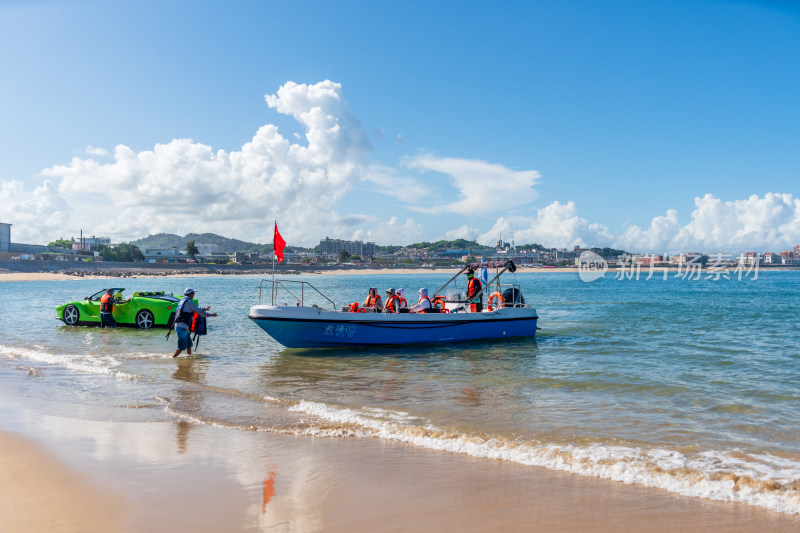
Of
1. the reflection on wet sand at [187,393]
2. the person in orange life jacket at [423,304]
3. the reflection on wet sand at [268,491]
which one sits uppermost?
the person in orange life jacket at [423,304]

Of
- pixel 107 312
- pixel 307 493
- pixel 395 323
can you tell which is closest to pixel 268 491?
pixel 307 493

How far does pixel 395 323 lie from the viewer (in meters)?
14.7

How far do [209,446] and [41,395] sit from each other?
4625 millimetres

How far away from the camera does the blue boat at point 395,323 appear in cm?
1378

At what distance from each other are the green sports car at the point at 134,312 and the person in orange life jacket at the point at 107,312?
0.16m

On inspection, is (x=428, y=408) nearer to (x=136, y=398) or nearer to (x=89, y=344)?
(x=136, y=398)

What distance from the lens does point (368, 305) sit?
15.5m

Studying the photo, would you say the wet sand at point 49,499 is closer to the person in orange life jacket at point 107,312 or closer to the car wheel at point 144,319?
the car wheel at point 144,319

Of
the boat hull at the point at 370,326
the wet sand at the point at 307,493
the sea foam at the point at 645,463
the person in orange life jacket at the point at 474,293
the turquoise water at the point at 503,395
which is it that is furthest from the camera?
the person in orange life jacket at the point at 474,293

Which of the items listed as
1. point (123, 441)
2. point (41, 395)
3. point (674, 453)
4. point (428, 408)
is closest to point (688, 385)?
point (674, 453)

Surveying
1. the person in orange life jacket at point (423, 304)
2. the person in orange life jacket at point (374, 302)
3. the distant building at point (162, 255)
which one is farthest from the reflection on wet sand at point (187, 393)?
the distant building at point (162, 255)

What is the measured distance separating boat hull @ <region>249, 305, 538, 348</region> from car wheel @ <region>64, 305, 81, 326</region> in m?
9.52

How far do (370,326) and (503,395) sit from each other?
221 inches

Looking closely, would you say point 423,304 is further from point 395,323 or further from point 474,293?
point 474,293
